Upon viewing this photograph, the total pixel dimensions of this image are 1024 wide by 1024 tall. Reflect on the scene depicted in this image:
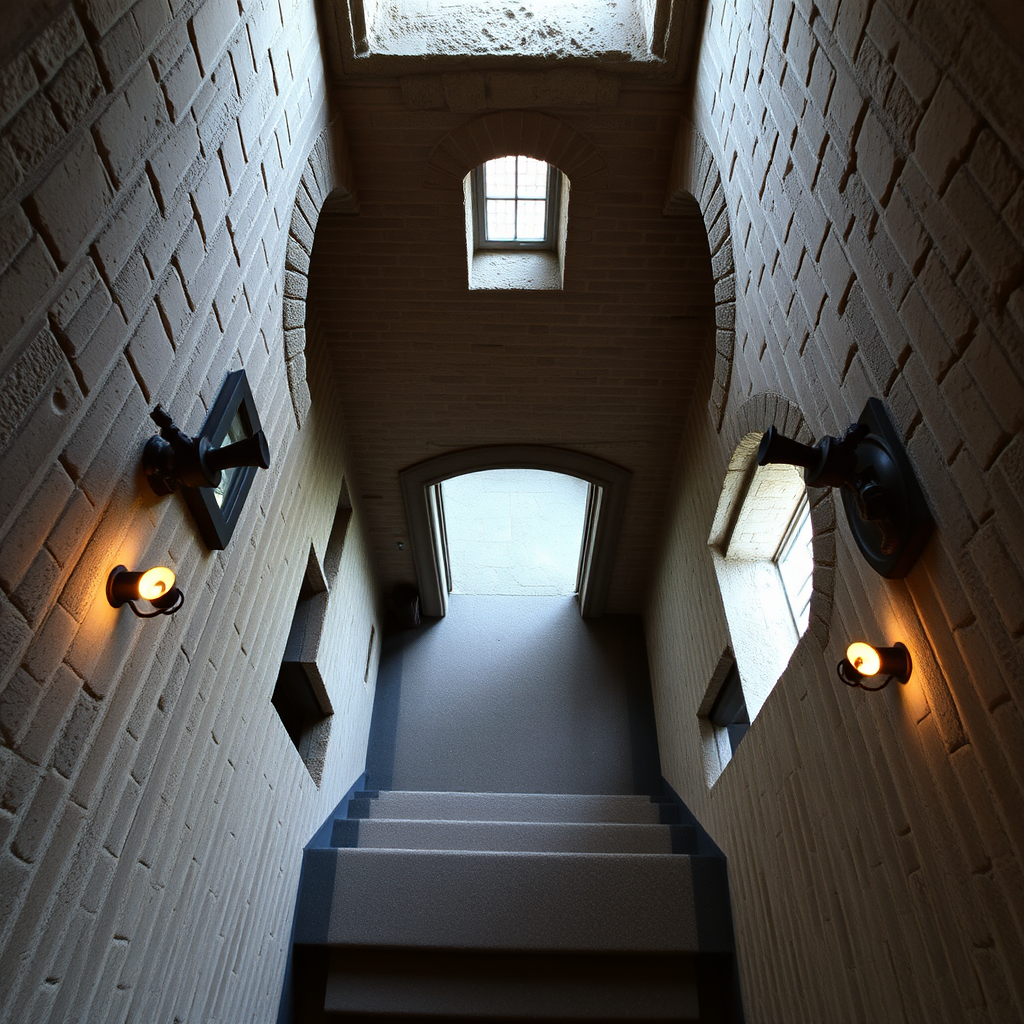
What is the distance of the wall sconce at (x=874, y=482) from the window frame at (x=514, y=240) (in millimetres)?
3200

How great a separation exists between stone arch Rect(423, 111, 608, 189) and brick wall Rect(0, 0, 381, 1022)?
773 millimetres

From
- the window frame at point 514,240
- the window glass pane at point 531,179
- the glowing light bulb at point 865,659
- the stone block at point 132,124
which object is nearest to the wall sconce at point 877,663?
the glowing light bulb at point 865,659

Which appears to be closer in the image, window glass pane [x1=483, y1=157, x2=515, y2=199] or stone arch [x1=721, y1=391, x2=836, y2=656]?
stone arch [x1=721, y1=391, x2=836, y2=656]

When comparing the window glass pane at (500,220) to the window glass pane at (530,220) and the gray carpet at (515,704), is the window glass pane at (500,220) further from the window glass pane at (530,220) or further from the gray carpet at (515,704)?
the gray carpet at (515,704)

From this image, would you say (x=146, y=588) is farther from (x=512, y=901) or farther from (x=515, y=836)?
(x=515, y=836)

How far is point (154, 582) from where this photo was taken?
5.76 feet

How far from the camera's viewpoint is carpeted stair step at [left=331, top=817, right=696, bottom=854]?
4480mm

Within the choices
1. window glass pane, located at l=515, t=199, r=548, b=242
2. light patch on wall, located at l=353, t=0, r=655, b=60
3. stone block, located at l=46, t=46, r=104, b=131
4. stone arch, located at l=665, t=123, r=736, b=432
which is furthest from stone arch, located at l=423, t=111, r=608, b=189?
stone block, located at l=46, t=46, r=104, b=131

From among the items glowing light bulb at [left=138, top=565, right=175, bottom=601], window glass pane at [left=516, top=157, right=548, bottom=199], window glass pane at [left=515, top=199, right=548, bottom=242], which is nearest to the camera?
glowing light bulb at [left=138, top=565, right=175, bottom=601]

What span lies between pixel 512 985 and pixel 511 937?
0.23m

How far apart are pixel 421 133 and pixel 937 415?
10.0 ft

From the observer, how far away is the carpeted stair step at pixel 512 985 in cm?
Result: 352

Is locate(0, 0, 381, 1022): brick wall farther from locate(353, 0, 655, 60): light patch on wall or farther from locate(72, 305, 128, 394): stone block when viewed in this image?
locate(353, 0, 655, 60): light patch on wall

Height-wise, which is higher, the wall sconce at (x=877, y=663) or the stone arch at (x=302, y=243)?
the stone arch at (x=302, y=243)
